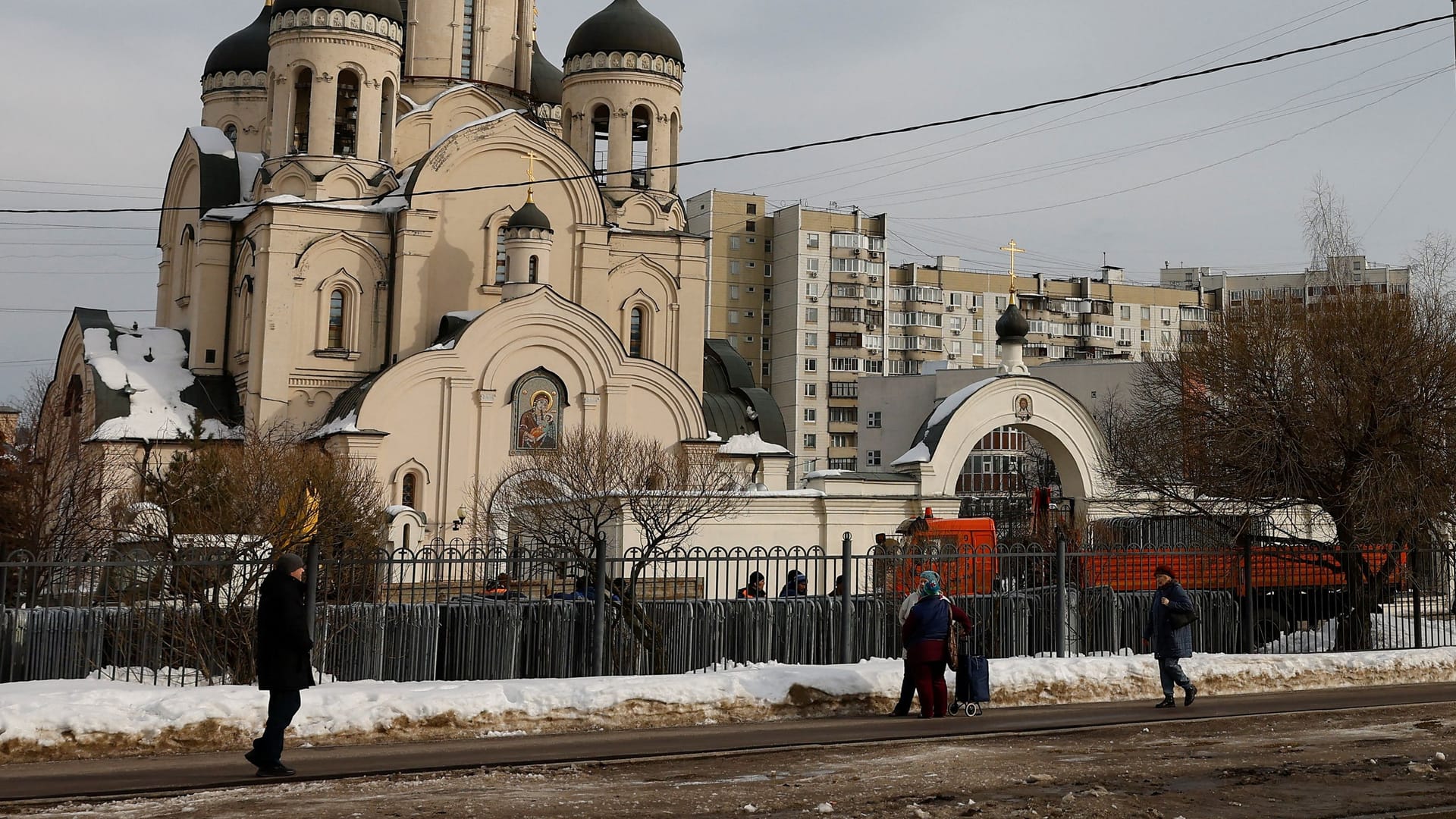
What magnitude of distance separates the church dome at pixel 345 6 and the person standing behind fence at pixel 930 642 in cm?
2738

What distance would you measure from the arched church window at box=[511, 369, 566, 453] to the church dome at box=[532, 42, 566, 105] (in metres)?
13.7

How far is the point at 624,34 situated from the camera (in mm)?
38688

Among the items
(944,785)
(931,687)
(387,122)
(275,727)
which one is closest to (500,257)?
(387,122)

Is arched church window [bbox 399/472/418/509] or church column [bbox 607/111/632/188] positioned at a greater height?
church column [bbox 607/111/632/188]

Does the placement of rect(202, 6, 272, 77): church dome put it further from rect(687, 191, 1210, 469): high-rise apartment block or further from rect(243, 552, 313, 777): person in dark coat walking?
rect(243, 552, 313, 777): person in dark coat walking

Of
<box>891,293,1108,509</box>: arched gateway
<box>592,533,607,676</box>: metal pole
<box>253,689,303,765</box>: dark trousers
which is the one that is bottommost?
<box>253,689,303,765</box>: dark trousers

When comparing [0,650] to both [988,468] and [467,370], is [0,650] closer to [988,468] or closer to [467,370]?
[467,370]

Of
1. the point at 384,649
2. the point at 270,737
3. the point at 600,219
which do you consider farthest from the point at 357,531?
the point at 600,219

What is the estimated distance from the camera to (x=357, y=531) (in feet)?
61.6

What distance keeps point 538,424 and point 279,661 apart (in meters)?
24.5

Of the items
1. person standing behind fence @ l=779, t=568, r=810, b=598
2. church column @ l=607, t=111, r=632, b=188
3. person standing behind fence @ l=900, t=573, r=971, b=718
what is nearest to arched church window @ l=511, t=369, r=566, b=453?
church column @ l=607, t=111, r=632, b=188

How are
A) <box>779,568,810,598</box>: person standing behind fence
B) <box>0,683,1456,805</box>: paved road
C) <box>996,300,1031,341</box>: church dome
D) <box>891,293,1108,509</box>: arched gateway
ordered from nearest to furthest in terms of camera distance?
<box>0,683,1456,805</box>: paved road, <box>779,568,810,598</box>: person standing behind fence, <box>891,293,1108,509</box>: arched gateway, <box>996,300,1031,341</box>: church dome

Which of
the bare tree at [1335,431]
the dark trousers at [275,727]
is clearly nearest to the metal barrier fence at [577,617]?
the bare tree at [1335,431]

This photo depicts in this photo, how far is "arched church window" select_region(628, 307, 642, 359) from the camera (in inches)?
1481
